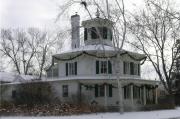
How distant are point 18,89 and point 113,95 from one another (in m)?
10.1

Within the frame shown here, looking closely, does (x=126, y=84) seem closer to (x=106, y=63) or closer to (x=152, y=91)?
(x=106, y=63)

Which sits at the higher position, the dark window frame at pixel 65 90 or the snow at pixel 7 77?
the snow at pixel 7 77

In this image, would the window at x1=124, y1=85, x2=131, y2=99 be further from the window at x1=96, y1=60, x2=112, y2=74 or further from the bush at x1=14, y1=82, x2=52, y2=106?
the bush at x1=14, y1=82, x2=52, y2=106

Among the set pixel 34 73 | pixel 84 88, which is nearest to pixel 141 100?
pixel 84 88

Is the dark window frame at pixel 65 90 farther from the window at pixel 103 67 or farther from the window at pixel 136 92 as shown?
the window at pixel 136 92

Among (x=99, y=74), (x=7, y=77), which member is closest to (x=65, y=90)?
(x=99, y=74)

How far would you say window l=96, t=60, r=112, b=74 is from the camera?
1618 inches

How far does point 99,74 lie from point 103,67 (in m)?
1.07

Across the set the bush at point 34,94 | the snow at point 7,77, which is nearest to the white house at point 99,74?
the bush at point 34,94

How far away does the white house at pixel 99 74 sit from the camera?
125 feet

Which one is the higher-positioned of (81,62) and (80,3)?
(80,3)

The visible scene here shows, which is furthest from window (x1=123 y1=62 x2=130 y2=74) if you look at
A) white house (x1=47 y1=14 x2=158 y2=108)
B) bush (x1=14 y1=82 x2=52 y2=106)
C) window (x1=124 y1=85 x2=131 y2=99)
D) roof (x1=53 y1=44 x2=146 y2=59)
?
bush (x1=14 y1=82 x2=52 y2=106)

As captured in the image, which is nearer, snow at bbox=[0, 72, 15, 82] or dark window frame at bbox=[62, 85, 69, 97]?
dark window frame at bbox=[62, 85, 69, 97]

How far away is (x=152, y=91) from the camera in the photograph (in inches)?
1829
